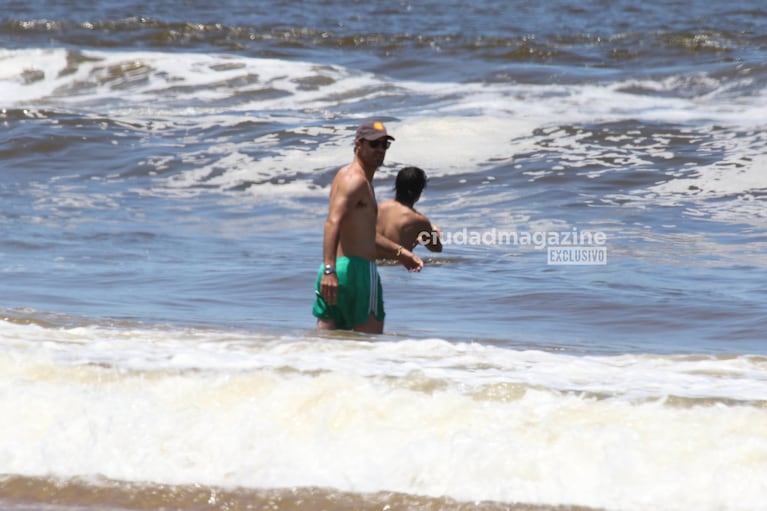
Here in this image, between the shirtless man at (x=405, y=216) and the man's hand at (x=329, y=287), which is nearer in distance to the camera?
the man's hand at (x=329, y=287)

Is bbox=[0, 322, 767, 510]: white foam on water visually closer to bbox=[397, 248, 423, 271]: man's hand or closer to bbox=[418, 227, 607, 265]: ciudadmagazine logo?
bbox=[397, 248, 423, 271]: man's hand

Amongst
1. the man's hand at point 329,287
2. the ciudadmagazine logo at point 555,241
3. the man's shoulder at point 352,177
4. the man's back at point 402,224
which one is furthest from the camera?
the ciudadmagazine logo at point 555,241

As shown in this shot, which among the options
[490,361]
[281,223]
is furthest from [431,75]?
[490,361]

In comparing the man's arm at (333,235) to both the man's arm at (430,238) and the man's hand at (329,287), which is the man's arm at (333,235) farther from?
the man's arm at (430,238)

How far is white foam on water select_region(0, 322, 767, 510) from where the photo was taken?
4.66m

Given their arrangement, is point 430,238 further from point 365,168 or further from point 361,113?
point 361,113

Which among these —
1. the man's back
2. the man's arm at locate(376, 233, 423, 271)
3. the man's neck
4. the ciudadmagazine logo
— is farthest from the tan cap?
the ciudadmagazine logo

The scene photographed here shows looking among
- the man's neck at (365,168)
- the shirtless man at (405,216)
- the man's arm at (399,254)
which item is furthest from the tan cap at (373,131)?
the shirtless man at (405,216)

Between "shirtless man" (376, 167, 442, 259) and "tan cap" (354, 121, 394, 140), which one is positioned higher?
"tan cap" (354, 121, 394, 140)

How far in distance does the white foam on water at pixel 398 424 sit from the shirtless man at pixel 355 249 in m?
0.57

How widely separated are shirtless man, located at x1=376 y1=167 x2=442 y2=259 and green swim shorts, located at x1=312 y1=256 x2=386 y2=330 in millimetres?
1645

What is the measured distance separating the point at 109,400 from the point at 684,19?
78.1ft

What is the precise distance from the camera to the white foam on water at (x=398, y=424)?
4660 millimetres

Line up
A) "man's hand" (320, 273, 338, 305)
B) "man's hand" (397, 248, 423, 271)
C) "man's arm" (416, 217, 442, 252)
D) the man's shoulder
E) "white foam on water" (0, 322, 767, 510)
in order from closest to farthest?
"white foam on water" (0, 322, 767, 510)
"man's hand" (320, 273, 338, 305)
the man's shoulder
"man's hand" (397, 248, 423, 271)
"man's arm" (416, 217, 442, 252)
